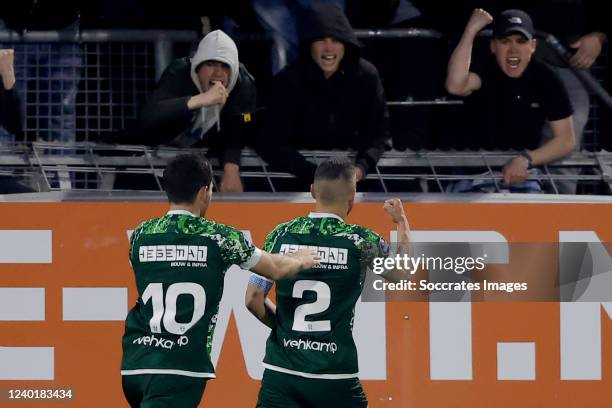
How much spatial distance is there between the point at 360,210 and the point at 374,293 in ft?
1.45

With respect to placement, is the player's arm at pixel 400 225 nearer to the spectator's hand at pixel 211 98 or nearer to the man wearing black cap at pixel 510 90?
the spectator's hand at pixel 211 98

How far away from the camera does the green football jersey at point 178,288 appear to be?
5.90m

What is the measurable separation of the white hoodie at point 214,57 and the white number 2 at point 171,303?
5.09ft

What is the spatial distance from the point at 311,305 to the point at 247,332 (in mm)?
1169

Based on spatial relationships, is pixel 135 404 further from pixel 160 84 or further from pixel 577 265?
pixel 577 265

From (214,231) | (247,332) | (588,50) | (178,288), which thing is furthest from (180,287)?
(588,50)

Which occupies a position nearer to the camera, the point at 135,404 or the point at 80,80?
the point at 135,404

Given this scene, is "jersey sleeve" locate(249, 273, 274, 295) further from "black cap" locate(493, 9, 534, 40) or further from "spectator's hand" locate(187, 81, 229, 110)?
"black cap" locate(493, 9, 534, 40)

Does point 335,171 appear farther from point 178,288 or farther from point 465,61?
point 465,61

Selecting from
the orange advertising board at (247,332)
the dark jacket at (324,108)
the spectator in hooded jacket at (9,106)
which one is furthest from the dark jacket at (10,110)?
the dark jacket at (324,108)

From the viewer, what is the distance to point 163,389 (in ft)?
19.2

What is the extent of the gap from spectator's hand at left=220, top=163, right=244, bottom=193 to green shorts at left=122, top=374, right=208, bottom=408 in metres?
1.55

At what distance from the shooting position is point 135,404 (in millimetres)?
6016

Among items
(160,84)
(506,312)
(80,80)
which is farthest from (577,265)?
(80,80)
